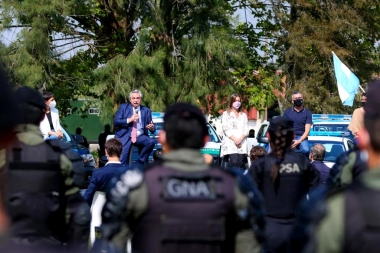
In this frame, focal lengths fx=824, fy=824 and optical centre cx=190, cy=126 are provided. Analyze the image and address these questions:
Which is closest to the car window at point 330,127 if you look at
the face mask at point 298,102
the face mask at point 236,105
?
the face mask at point 298,102

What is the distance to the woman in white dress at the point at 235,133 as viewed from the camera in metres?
13.2

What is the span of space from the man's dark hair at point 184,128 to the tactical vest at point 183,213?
0.56 feet

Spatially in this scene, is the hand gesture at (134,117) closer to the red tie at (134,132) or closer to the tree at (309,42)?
the red tie at (134,132)

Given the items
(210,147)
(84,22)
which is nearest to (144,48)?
(84,22)

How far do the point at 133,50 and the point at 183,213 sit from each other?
62.1 ft

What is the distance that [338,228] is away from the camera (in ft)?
10.3

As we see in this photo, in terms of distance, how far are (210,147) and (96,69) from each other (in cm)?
730

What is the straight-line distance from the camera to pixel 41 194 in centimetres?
512

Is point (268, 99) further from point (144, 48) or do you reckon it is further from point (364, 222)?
point (364, 222)

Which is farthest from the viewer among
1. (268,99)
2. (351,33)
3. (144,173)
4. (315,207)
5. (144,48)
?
(351,33)

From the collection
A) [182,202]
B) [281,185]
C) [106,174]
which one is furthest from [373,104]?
[106,174]

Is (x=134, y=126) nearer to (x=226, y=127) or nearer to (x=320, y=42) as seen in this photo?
(x=226, y=127)

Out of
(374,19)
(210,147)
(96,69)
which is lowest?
(210,147)

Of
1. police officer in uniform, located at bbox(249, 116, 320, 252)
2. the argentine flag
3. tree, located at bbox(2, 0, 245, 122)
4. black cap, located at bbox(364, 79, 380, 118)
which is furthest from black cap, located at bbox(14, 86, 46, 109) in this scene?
tree, located at bbox(2, 0, 245, 122)
